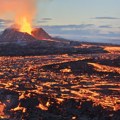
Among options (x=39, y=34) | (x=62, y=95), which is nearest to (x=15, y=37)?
(x=39, y=34)

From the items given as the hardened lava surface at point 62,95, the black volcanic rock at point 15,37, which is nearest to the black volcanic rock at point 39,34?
the black volcanic rock at point 15,37

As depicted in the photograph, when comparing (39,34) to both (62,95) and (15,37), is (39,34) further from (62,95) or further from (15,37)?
(62,95)

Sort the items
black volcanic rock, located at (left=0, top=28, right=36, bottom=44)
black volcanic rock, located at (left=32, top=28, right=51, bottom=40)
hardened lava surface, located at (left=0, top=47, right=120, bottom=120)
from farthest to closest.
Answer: black volcanic rock, located at (left=32, top=28, right=51, bottom=40), black volcanic rock, located at (left=0, top=28, right=36, bottom=44), hardened lava surface, located at (left=0, top=47, right=120, bottom=120)

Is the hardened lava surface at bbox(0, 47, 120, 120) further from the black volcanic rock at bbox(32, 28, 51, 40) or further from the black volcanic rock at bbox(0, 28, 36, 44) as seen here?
the black volcanic rock at bbox(32, 28, 51, 40)

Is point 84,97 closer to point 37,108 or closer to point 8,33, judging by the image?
point 37,108

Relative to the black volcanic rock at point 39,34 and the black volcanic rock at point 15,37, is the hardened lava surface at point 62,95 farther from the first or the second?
the black volcanic rock at point 39,34

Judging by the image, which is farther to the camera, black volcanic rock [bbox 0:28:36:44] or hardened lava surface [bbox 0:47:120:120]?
black volcanic rock [bbox 0:28:36:44]

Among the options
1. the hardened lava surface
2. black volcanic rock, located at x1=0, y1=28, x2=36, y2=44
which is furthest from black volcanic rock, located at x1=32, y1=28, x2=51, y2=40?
the hardened lava surface
